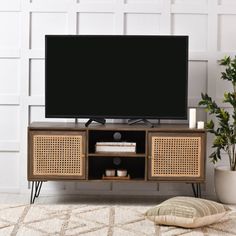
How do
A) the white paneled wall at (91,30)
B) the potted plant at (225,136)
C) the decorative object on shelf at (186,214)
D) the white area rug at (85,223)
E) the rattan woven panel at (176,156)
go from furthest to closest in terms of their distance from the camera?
the white paneled wall at (91,30), the potted plant at (225,136), the rattan woven panel at (176,156), the decorative object on shelf at (186,214), the white area rug at (85,223)

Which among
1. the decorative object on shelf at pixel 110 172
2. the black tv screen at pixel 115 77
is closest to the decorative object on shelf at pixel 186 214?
the decorative object on shelf at pixel 110 172

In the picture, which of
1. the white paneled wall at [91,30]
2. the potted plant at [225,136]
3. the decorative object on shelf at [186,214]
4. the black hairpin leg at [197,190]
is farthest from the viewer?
the white paneled wall at [91,30]

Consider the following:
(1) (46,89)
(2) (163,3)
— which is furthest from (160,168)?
(2) (163,3)

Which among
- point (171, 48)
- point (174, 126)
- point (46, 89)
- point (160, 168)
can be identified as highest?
point (171, 48)

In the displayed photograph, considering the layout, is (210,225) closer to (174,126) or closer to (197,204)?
(197,204)

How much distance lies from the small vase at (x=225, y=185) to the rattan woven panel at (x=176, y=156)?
0.26m

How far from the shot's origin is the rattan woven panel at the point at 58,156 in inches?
175

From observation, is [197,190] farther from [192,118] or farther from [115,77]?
[115,77]

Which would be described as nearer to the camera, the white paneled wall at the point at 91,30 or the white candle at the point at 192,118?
the white candle at the point at 192,118

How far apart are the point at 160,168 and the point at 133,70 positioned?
797mm

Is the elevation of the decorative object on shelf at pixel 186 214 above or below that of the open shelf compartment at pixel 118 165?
below

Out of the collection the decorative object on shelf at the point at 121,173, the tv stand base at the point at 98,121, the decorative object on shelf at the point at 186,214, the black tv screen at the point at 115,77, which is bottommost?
the decorative object on shelf at the point at 186,214

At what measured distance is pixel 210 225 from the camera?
3.23 meters

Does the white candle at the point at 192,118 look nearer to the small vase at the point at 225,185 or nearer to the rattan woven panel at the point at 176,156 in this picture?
the rattan woven panel at the point at 176,156
